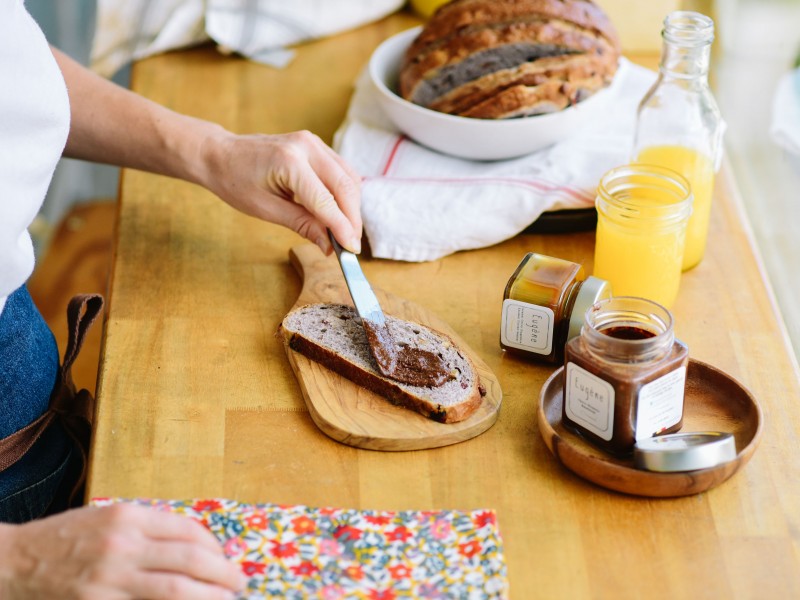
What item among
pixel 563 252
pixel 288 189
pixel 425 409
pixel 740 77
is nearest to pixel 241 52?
pixel 288 189

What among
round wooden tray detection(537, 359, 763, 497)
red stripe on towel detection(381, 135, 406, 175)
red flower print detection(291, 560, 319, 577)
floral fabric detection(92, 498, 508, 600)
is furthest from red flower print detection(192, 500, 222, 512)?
red stripe on towel detection(381, 135, 406, 175)

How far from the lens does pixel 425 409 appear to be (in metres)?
1.05

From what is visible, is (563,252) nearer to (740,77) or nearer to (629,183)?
(629,183)

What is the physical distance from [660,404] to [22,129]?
0.70 m

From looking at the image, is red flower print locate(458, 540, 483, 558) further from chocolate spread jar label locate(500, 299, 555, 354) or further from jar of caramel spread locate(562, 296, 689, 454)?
chocolate spread jar label locate(500, 299, 555, 354)

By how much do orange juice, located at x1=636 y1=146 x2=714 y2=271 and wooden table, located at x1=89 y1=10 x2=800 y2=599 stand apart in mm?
39

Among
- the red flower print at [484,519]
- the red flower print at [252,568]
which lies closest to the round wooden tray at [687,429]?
the red flower print at [484,519]

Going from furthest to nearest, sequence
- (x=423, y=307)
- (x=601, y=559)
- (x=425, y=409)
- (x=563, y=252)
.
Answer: (x=563, y=252)
(x=423, y=307)
(x=425, y=409)
(x=601, y=559)

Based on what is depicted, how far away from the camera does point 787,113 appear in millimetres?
1597

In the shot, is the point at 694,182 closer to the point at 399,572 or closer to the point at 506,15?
the point at 506,15

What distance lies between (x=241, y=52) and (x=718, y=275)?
0.99 metres

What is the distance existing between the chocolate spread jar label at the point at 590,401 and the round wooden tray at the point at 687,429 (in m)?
0.03

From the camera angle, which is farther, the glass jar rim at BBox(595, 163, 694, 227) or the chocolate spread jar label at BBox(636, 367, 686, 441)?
the glass jar rim at BBox(595, 163, 694, 227)

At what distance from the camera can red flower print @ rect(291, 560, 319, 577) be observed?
87 centimetres
